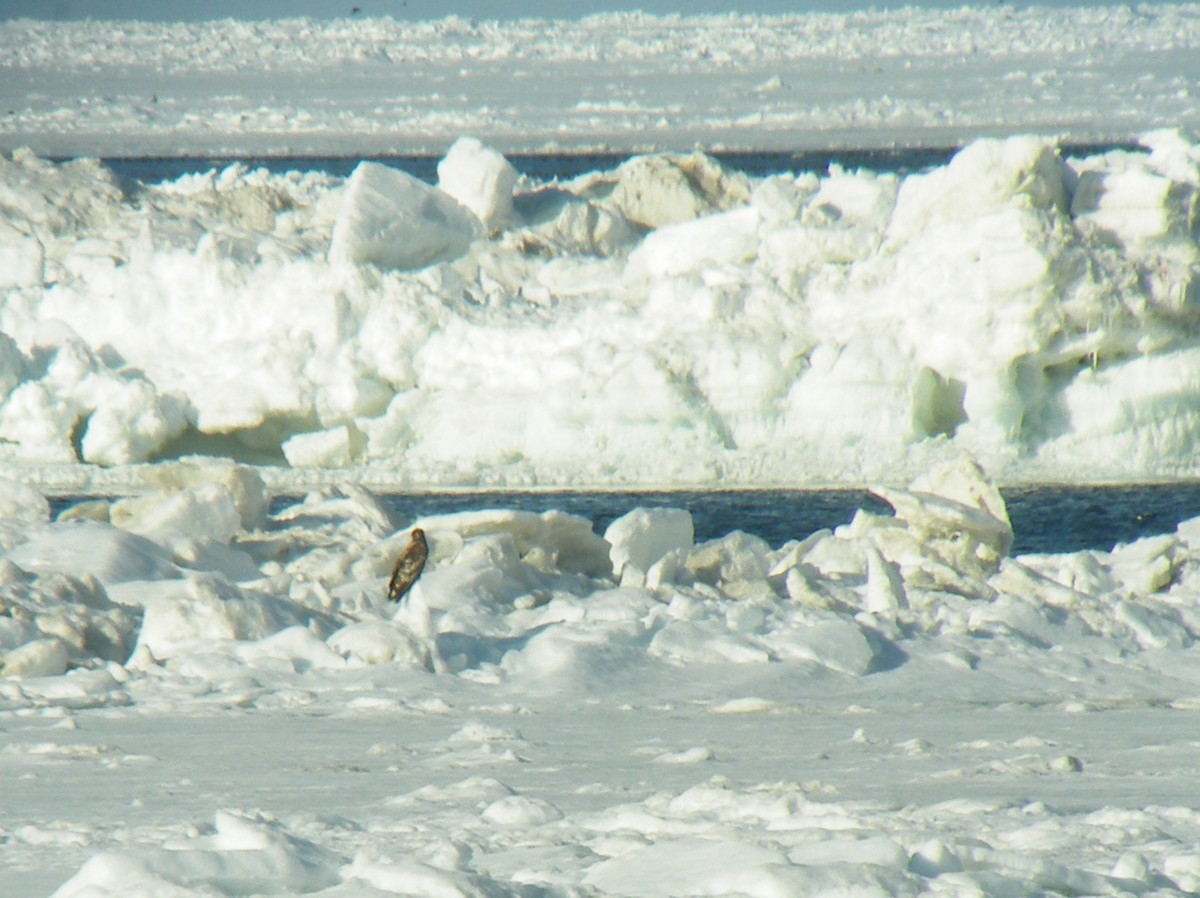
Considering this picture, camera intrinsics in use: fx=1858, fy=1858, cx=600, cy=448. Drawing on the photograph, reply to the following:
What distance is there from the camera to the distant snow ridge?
452 inches

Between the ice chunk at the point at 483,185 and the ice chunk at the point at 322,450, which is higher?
the ice chunk at the point at 483,185

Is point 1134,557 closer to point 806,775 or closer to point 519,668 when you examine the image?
point 519,668

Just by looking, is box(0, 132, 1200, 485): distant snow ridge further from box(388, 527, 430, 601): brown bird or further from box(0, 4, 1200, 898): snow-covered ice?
box(388, 527, 430, 601): brown bird

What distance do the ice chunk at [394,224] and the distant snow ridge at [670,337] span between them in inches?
0.9

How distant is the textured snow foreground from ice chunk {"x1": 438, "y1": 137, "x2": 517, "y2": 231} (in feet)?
21.3

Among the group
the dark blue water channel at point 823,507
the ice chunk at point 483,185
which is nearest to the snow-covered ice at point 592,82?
the ice chunk at point 483,185

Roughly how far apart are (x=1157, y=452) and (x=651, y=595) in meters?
6.53

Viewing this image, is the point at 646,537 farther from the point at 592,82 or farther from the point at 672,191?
the point at 592,82

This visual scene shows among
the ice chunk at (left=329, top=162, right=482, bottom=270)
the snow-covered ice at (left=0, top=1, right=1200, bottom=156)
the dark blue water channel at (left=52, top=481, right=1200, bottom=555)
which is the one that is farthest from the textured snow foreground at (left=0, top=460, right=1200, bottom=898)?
the snow-covered ice at (left=0, top=1, right=1200, bottom=156)

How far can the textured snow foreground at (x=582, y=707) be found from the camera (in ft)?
9.53

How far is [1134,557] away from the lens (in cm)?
697

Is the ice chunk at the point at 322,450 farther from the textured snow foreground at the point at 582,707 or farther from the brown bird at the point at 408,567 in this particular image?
the brown bird at the point at 408,567

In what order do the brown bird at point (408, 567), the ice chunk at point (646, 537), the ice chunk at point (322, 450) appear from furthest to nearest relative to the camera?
the ice chunk at point (322, 450) → the ice chunk at point (646, 537) → the brown bird at point (408, 567)

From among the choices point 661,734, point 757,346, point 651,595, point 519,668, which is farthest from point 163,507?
point 757,346
